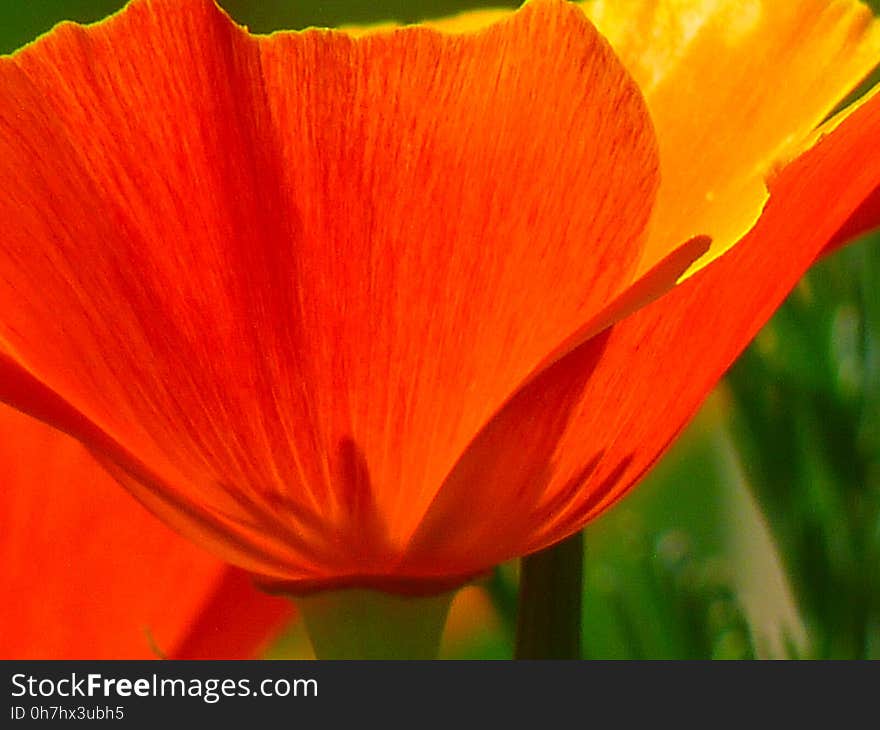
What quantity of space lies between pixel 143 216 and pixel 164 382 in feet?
0.07

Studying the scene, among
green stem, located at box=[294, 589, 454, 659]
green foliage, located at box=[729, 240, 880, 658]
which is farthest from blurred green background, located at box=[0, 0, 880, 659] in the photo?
green stem, located at box=[294, 589, 454, 659]

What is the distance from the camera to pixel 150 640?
0.22m

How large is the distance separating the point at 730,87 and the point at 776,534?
16 cm

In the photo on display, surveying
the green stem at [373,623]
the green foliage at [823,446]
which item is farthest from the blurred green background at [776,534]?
the green stem at [373,623]

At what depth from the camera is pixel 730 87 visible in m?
0.21

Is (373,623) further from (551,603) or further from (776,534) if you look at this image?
(776,534)

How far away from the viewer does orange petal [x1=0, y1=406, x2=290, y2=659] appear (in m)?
0.24

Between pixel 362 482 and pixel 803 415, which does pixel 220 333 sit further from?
pixel 803 415

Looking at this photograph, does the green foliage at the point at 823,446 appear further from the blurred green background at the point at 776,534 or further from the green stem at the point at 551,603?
the green stem at the point at 551,603

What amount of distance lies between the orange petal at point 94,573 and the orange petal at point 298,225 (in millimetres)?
67

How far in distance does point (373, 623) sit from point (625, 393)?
6 centimetres

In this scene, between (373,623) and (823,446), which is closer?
(373,623)

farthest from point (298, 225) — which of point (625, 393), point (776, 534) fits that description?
point (776, 534)

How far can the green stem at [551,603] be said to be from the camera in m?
0.20
